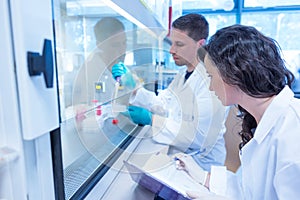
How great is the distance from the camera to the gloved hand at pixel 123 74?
50.3 inches

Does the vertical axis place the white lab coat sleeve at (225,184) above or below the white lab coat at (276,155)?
below

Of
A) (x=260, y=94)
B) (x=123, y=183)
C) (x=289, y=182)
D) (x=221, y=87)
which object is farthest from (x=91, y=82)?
(x=289, y=182)

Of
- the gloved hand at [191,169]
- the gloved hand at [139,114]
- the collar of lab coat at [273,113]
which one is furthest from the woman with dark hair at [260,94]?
the gloved hand at [139,114]

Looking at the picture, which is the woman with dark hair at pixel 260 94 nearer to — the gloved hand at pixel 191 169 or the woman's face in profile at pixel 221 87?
the woman's face in profile at pixel 221 87

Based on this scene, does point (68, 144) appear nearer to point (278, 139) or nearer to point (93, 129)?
point (93, 129)

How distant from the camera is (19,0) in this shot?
0.36m

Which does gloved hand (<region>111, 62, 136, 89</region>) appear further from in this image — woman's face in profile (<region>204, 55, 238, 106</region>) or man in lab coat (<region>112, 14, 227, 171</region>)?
woman's face in profile (<region>204, 55, 238, 106</region>)

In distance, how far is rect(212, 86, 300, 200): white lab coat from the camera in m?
0.71

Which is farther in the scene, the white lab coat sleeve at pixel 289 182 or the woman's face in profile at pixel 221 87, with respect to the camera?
the woman's face in profile at pixel 221 87

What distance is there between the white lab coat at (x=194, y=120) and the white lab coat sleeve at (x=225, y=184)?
259 millimetres

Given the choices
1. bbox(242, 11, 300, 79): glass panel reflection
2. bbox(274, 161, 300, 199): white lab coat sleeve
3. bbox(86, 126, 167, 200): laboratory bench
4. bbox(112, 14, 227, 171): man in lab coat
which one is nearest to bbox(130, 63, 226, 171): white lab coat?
bbox(112, 14, 227, 171): man in lab coat

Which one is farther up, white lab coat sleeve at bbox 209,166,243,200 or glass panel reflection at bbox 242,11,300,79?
glass panel reflection at bbox 242,11,300,79

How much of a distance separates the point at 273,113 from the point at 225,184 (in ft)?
1.46

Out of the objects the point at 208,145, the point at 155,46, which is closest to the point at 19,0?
the point at 208,145
